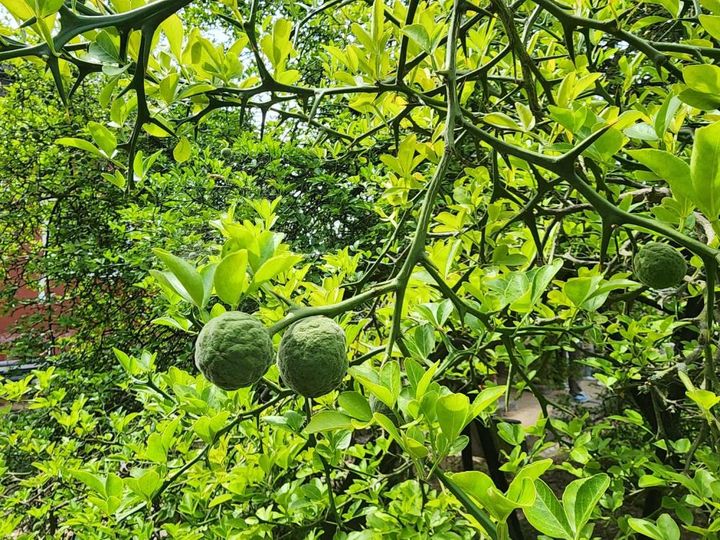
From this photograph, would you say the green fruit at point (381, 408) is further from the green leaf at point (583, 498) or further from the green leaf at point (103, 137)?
the green leaf at point (103, 137)

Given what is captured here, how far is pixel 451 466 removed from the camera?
429 cm

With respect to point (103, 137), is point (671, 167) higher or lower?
lower

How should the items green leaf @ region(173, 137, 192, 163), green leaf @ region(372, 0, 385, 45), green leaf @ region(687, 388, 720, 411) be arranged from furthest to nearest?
1. green leaf @ region(173, 137, 192, 163)
2. green leaf @ region(372, 0, 385, 45)
3. green leaf @ region(687, 388, 720, 411)

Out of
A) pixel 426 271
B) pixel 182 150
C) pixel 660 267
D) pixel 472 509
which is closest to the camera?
pixel 472 509

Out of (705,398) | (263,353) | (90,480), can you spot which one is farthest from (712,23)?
(90,480)

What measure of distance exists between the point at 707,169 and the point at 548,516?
0.41m

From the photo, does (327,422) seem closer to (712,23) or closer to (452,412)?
(452,412)

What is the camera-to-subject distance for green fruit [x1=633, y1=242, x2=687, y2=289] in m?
0.83

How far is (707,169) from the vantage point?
1.82 feet

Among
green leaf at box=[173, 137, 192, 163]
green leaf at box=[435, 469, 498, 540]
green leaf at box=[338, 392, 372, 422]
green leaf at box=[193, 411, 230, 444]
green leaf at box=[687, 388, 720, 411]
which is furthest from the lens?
green leaf at box=[173, 137, 192, 163]

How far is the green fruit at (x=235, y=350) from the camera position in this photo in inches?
22.4

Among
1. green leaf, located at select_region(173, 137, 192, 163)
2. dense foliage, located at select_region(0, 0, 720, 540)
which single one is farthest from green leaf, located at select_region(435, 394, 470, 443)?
green leaf, located at select_region(173, 137, 192, 163)

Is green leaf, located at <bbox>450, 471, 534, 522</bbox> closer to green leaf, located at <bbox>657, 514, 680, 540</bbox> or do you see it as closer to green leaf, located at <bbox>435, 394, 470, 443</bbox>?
green leaf, located at <bbox>435, 394, 470, 443</bbox>

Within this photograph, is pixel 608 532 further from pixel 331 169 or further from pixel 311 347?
pixel 311 347
